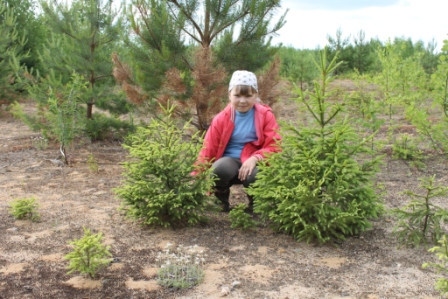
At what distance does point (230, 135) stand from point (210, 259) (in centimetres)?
122

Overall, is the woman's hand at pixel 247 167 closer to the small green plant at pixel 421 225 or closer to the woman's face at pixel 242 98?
the woman's face at pixel 242 98

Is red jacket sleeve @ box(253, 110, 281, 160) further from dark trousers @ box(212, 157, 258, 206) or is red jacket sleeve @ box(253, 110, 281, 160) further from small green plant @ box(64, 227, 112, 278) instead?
small green plant @ box(64, 227, 112, 278)

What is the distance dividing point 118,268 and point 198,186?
93cm

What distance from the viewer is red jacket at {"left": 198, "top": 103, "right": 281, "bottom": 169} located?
13.2 feet

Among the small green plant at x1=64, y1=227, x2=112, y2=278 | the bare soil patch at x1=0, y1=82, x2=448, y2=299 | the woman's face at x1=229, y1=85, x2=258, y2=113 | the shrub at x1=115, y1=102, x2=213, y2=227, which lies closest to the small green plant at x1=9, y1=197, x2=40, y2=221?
the bare soil patch at x1=0, y1=82, x2=448, y2=299

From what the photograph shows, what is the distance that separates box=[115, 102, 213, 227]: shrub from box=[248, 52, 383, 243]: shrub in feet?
1.80

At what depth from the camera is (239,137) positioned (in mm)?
4168

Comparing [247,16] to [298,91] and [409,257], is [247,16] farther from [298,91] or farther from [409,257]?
[409,257]

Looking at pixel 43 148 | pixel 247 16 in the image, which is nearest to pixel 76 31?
pixel 43 148

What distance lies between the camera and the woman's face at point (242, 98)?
396 cm

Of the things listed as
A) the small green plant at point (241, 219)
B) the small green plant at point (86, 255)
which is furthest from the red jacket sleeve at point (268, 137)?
the small green plant at point (86, 255)

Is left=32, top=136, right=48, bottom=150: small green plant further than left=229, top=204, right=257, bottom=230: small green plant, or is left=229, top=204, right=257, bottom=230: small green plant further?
left=32, top=136, right=48, bottom=150: small green plant

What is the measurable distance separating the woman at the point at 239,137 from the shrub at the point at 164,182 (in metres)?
0.23

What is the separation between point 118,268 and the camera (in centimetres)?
316
